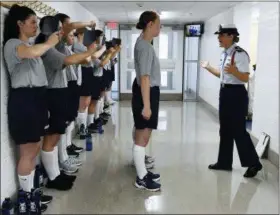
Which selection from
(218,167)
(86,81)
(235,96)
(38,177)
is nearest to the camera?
(38,177)

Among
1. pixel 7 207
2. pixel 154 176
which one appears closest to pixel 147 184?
pixel 154 176

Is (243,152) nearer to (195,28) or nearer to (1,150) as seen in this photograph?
(1,150)

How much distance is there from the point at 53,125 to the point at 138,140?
0.84 metres

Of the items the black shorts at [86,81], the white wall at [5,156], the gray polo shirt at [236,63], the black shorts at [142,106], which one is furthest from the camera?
the black shorts at [86,81]

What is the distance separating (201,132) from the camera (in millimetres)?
5844

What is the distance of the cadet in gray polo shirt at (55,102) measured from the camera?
9.57 feet

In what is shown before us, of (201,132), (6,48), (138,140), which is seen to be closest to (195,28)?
(201,132)

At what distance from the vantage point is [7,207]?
102 inches

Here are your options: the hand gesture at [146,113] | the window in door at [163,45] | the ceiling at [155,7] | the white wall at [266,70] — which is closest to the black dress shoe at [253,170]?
the white wall at [266,70]

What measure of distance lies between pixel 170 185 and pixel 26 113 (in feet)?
5.44

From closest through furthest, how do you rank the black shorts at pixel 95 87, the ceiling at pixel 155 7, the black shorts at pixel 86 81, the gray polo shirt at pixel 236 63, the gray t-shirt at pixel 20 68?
the gray t-shirt at pixel 20 68
the gray polo shirt at pixel 236 63
the black shorts at pixel 86 81
the black shorts at pixel 95 87
the ceiling at pixel 155 7

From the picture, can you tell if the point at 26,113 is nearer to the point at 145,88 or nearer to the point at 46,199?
the point at 46,199

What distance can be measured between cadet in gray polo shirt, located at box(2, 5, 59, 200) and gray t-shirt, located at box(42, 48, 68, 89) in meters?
0.27

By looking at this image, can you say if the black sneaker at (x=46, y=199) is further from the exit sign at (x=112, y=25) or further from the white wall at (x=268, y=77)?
the exit sign at (x=112, y=25)
